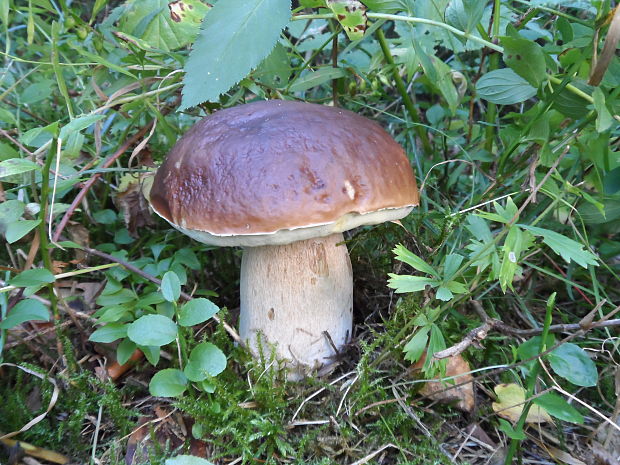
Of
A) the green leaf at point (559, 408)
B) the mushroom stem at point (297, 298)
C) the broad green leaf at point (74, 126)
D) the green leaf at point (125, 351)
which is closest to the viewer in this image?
the green leaf at point (559, 408)

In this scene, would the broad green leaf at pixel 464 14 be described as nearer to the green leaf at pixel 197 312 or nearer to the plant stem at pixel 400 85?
the plant stem at pixel 400 85

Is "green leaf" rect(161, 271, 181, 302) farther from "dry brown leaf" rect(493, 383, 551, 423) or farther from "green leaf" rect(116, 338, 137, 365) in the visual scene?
"dry brown leaf" rect(493, 383, 551, 423)

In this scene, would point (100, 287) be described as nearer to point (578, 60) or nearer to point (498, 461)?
point (498, 461)

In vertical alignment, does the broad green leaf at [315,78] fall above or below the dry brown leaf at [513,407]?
above

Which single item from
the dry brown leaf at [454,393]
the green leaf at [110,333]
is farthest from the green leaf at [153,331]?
the dry brown leaf at [454,393]

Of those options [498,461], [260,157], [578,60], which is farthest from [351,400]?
[578,60]

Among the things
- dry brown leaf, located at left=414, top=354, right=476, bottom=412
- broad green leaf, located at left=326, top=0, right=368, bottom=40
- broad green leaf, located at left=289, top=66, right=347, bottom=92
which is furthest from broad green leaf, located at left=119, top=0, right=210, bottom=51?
dry brown leaf, located at left=414, top=354, right=476, bottom=412

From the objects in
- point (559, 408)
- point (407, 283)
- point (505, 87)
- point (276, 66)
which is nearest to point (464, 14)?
point (505, 87)
